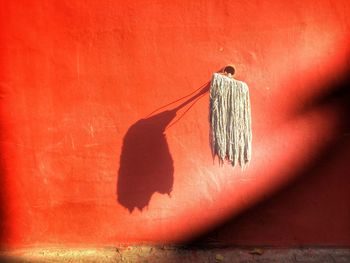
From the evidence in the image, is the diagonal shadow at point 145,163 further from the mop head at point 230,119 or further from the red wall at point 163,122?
the mop head at point 230,119

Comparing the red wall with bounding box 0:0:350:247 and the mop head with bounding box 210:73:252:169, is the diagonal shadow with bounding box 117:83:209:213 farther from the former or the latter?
the mop head with bounding box 210:73:252:169

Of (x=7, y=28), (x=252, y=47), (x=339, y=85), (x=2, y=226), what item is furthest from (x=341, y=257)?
(x=7, y=28)

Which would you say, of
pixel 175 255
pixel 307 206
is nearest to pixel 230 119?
pixel 307 206

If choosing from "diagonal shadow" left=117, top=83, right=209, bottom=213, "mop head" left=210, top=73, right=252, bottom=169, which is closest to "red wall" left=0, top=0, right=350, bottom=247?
"diagonal shadow" left=117, top=83, right=209, bottom=213

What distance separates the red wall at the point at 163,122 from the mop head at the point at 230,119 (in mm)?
237

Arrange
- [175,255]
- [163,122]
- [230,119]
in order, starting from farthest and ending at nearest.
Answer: [175,255]
[163,122]
[230,119]

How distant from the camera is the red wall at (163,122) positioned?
3.44m

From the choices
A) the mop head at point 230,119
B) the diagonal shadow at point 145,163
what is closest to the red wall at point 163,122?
the diagonal shadow at point 145,163

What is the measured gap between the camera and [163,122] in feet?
11.7

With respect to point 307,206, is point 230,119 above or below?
above

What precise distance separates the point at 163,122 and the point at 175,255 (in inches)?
47.8

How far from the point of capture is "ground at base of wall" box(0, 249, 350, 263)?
3635mm

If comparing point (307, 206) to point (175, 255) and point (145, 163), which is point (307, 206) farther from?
point (145, 163)

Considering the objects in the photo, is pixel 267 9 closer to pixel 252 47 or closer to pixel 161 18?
pixel 252 47
